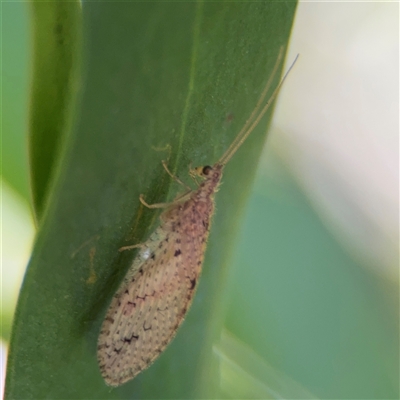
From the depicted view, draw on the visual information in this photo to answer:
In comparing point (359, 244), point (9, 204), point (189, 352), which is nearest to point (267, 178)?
point (359, 244)

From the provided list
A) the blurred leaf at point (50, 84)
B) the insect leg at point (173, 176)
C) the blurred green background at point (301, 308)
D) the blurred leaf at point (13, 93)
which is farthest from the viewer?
the blurred green background at point (301, 308)

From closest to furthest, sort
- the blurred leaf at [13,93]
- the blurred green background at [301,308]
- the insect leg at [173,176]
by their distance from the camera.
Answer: the blurred leaf at [13,93] < the insect leg at [173,176] < the blurred green background at [301,308]

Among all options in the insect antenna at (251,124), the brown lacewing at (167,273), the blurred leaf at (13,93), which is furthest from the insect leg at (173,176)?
the blurred leaf at (13,93)

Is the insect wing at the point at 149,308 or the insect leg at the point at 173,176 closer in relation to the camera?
the insect leg at the point at 173,176

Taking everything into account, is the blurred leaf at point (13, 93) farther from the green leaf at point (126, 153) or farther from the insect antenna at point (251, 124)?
the insect antenna at point (251, 124)

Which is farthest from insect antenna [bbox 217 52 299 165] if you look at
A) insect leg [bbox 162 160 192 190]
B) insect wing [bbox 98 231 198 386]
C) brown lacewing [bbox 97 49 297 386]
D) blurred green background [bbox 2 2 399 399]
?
blurred green background [bbox 2 2 399 399]

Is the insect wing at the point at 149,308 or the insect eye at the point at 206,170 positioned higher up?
the insect eye at the point at 206,170

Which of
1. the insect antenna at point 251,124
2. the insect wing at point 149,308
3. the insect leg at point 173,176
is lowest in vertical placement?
the insect wing at point 149,308
